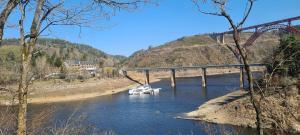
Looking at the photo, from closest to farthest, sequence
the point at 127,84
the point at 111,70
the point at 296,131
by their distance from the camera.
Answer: the point at 296,131 < the point at 127,84 < the point at 111,70

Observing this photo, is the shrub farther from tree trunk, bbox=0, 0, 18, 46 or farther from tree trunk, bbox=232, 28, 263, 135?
tree trunk, bbox=0, 0, 18, 46

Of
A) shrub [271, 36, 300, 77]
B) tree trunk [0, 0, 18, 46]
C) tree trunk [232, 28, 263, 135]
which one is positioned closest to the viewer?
tree trunk [0, 0, 18, 46]

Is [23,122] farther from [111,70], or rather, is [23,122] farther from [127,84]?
[111,70]

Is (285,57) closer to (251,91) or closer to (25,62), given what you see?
(251,91)

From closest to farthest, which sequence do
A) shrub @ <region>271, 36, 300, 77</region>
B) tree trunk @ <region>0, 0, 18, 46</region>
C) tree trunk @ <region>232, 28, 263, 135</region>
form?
tree trunk @ <region>0, 0, 18, 46</region> < tree trunk @ <region>232, 28, 263, 135</region> < shrub @ <region>271, 36, 300, 77</region>

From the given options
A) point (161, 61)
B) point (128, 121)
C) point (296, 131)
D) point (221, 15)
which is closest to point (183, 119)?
point (128, 121)

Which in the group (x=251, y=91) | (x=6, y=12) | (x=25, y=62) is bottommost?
(x=251, y=91)

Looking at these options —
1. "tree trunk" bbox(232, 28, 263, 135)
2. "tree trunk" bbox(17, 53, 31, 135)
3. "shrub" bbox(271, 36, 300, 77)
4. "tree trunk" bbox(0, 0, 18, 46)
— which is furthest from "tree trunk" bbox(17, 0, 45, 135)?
"shrub" bbox(271, 36, 300, 77)

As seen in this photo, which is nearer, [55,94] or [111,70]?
[55,94]

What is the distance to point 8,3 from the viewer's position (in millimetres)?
4863

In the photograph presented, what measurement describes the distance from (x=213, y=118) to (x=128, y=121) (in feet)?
30.5

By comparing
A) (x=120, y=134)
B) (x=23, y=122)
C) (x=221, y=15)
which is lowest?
(x=120, y=134)

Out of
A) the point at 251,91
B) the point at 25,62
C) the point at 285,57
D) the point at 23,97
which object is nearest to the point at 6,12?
the point at 25,62

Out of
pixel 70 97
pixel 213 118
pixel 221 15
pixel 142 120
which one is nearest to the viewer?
pixel 221 15
